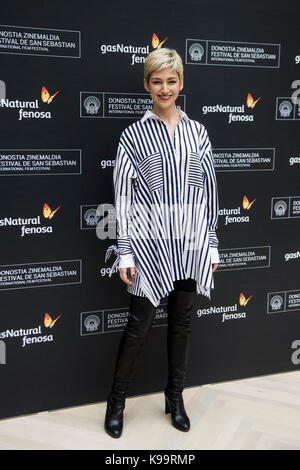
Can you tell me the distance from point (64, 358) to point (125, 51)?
5.04ft

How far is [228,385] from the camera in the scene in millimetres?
3010

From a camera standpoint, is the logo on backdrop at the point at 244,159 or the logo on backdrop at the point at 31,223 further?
the logo on backdrop at the point at 244,159

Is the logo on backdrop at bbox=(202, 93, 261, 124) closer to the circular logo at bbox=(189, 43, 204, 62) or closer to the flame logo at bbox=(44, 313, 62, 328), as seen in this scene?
the circular logo at bbox=(189, 43, 204, 62)

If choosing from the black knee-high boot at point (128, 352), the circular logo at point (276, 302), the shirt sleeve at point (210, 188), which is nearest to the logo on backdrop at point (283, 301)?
the circular logo at point (276, 302)

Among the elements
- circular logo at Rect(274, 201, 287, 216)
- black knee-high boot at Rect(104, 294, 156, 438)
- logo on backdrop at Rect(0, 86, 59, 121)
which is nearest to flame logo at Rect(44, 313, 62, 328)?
black knee-high boot at Rect(104, 294, 156, 438)

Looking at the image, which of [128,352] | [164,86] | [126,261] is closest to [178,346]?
[128,352]

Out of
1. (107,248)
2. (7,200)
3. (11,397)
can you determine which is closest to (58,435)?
(11,397)

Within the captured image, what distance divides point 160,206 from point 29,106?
29.8 inches

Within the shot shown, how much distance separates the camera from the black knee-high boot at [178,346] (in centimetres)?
245

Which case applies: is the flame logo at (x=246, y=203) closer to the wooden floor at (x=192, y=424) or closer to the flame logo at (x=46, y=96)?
the wooden floor at (x=192, y=424)

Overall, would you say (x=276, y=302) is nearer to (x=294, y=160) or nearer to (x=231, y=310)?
(x=231, y=310)

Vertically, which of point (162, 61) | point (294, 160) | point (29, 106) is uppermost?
point (162, 61)

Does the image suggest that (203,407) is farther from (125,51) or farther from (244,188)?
(125,51)

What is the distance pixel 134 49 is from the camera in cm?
257
